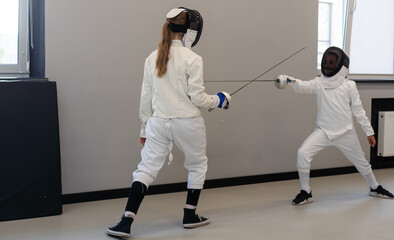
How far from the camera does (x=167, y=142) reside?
2594 mm

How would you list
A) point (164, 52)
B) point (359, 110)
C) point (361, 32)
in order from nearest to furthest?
point (164, 52) < point (359, 110) < point (361, 32)

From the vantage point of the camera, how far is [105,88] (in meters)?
3.29

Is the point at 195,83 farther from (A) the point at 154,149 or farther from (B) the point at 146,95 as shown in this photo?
(A) the point at 154,149

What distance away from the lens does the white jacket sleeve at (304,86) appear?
3244mm

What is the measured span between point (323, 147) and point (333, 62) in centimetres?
64

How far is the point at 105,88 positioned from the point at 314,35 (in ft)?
6.67

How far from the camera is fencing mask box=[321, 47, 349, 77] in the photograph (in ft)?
10.7

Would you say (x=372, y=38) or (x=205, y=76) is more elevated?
(x=372, y=38)

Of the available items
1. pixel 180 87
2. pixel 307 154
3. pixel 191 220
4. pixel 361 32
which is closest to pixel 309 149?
pixel 307 154

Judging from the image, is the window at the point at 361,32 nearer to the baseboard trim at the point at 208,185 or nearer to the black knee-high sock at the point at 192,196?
the baseboard trim at the point at 208,185

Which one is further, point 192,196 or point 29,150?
point 29,150

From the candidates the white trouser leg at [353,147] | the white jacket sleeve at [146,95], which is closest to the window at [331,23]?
the white trouser leg at [353,147]

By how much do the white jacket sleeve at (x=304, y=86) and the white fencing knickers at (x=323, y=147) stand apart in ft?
1.05

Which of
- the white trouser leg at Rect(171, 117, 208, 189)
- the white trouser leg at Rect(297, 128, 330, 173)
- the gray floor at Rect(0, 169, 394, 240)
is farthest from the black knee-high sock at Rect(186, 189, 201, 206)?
the white trouser leg at Rect(297, 128, 330, 173)
